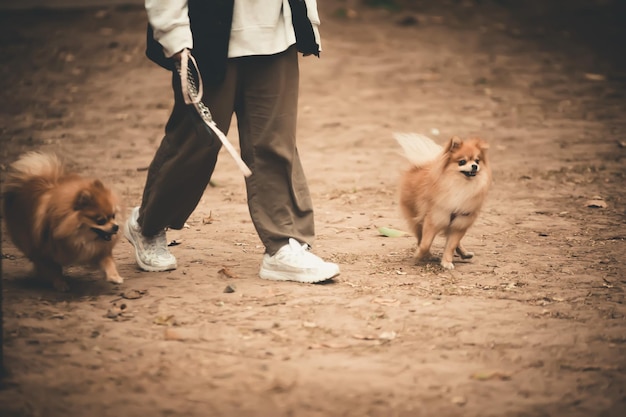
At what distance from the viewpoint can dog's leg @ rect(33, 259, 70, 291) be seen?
4031 mm

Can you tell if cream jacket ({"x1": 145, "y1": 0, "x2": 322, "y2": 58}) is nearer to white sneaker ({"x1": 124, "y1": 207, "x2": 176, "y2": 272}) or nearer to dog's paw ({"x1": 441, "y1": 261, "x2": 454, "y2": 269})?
white sneaker ({"x1": 124, "y1": 207, "x2": 176, "y2": 272})

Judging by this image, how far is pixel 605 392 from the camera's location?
3.16 metres

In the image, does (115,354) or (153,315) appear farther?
(153,315)

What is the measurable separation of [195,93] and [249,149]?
45 centimetres

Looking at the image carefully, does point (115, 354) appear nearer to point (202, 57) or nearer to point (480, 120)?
point (202, 57)

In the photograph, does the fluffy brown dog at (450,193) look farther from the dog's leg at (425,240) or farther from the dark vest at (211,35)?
the dark vest at (211,35)

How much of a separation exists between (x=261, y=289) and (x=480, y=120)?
5131 millimetres

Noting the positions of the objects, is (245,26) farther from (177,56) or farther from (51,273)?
(51,273)

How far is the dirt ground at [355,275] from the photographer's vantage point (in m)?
3.13

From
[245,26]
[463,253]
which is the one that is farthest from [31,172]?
[463,253]

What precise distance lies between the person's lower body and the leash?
0.19 feet

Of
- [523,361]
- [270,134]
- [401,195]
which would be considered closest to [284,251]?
[270,134]

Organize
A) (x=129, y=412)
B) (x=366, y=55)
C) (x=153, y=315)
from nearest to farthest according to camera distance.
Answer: (x=129, y=412) < (x=153, y=315) < (x=366, y=55)

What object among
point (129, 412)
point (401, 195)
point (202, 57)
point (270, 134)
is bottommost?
point (129, 412)
